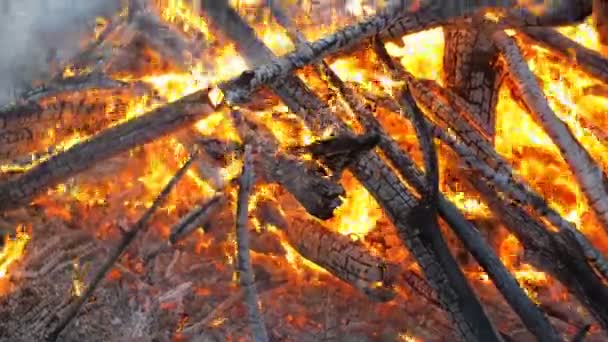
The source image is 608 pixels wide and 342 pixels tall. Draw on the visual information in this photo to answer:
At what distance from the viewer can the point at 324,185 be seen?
2586mm

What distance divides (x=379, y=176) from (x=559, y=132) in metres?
0.90

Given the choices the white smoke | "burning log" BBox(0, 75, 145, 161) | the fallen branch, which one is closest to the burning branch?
the fallen branch

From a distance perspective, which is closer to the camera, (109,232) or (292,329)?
(292,329)

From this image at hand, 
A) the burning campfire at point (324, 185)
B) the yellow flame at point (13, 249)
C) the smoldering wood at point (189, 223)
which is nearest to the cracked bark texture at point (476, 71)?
the burning campfire at point (324, 185)

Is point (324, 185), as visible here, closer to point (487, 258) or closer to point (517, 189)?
point (487, 258)

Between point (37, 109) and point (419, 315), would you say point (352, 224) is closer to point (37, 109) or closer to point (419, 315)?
point (419, 315)

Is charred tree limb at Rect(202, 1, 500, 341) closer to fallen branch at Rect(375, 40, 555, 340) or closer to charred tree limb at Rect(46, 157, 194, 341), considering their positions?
fallen branch at Rect(375, 40, 555, 340)

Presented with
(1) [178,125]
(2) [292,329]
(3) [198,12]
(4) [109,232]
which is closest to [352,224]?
(2) [292,329]

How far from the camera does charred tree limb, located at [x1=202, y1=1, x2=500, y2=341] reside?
2.52m

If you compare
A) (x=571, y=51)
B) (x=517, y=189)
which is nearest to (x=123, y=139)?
(x=517, y=189)

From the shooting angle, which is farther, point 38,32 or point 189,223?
point 38,32

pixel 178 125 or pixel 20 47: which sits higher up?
pixel 20 47

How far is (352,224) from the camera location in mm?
3168

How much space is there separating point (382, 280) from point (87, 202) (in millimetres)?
1538
